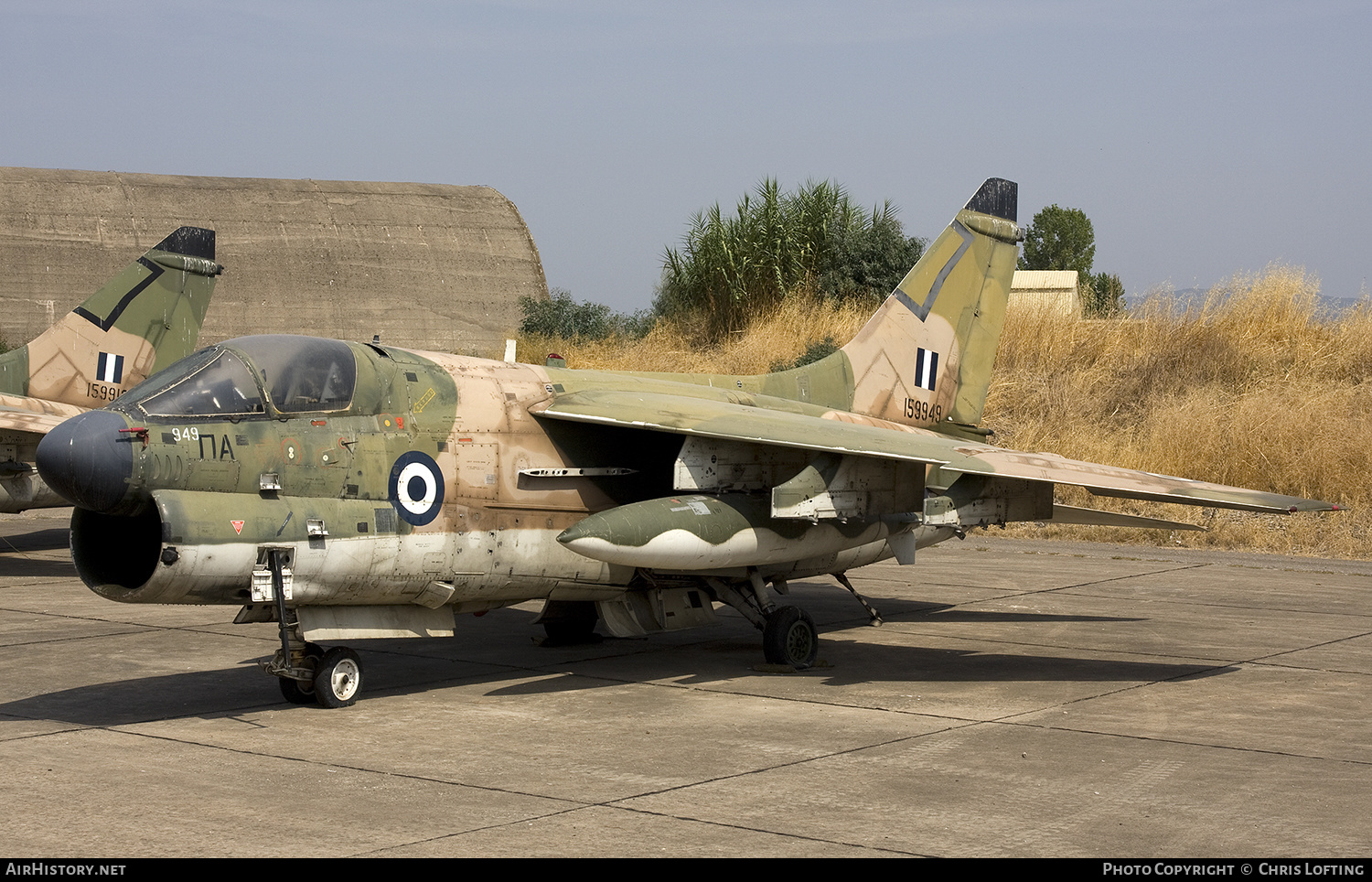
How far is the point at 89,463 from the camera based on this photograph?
8.32 metres

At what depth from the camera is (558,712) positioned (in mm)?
9523

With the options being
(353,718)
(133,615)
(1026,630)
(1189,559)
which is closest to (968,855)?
(353,718)

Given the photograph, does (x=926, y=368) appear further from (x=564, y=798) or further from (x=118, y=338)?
(x=118, y=338)

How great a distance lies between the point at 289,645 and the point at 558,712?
198cm

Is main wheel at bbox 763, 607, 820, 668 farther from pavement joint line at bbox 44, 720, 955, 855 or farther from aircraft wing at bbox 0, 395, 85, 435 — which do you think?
aircraft wing at bbox 0, 395, 85, 435

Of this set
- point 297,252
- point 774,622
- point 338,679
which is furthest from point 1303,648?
point 297,252

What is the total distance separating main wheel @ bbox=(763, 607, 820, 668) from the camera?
36.9 feet

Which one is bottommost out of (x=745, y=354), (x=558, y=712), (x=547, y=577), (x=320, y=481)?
(x=558, y=712)

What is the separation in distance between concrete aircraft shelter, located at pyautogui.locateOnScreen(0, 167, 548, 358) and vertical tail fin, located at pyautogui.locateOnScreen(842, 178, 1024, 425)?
24520 mm

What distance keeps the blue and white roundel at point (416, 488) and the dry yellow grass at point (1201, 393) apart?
1450 centimetres

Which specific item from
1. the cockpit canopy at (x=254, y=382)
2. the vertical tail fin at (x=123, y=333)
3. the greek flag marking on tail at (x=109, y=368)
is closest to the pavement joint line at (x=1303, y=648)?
the cockpit canopy at (x=254, y=382)

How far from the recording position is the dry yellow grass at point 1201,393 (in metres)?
21.7

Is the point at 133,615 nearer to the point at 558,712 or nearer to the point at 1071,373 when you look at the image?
the point at 558,712

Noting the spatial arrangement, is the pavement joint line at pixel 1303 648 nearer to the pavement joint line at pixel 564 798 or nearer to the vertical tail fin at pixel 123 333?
the pavement joint line at pixel 564 798
